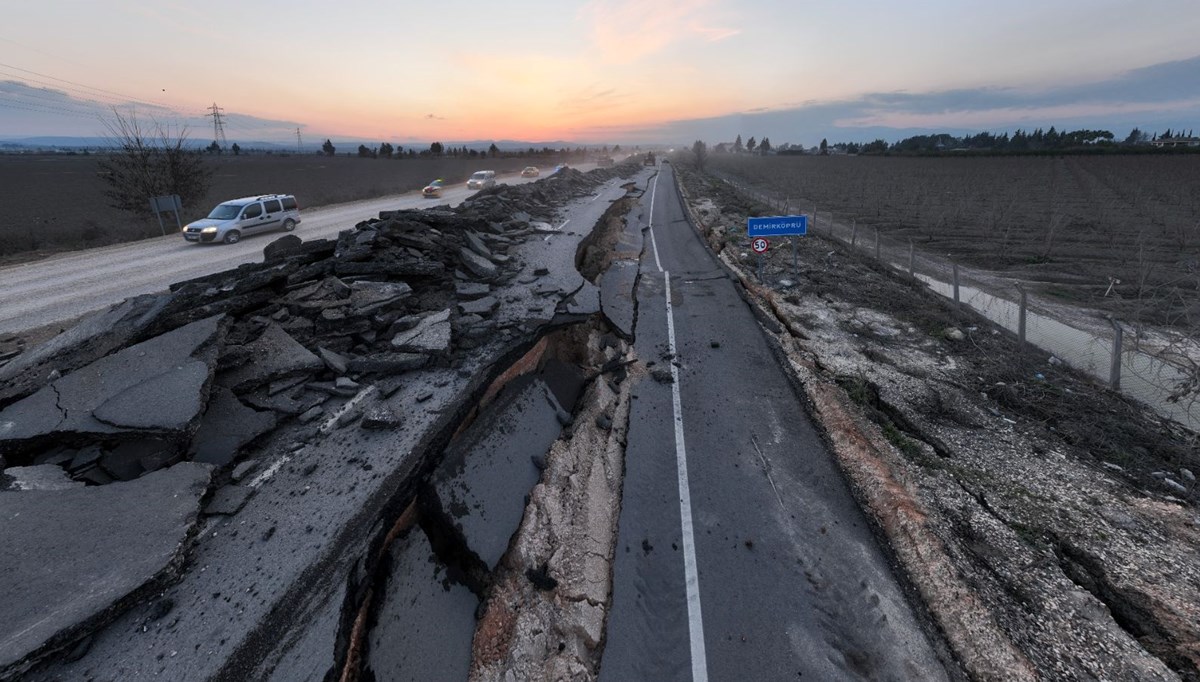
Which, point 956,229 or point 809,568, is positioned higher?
point 956,229

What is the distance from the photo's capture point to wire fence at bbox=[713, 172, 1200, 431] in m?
7.57

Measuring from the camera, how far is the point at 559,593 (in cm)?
446

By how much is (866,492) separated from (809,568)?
1.52m

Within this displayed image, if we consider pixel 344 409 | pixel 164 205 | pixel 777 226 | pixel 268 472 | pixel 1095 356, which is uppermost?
pixel 164 205

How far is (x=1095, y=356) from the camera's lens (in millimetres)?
10055

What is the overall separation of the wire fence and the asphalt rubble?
9.13m

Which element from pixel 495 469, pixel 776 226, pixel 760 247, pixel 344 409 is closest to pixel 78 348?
pixel 344 409

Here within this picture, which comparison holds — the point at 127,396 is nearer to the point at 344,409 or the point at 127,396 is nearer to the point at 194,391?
the point at 194,391

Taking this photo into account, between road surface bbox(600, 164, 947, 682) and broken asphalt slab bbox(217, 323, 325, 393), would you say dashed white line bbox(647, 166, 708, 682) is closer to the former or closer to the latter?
road surface bbox(600, 164, 947, 682)

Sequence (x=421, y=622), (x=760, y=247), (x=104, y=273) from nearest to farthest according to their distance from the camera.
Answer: (x=421, y=622)
(x=760, y=247)
(x=104, y=273)

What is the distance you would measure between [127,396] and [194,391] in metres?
0.71

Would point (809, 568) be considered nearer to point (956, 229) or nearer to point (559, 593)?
point (559, 593)

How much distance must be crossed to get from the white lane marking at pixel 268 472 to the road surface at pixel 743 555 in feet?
13.5

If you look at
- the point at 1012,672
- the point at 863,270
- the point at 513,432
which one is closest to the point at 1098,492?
the point at 1012,672
